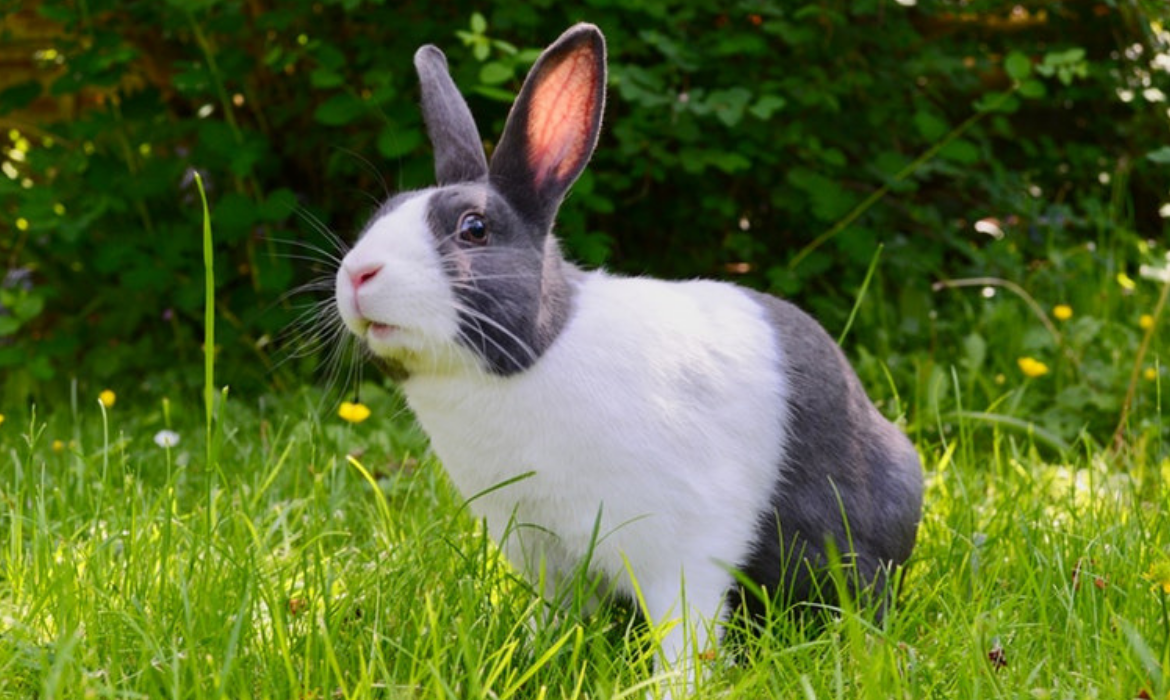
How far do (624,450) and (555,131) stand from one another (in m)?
0.53

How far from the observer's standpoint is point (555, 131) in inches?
83.0

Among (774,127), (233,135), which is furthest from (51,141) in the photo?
(774,127)

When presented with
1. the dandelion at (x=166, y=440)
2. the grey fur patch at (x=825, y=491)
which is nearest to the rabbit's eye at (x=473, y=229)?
the grey fur patch at (x=825, y=491)

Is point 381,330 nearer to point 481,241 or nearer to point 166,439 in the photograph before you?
point 481,241

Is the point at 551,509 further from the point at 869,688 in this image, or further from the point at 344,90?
the point at 344,90

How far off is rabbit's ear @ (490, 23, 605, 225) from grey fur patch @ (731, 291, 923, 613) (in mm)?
467

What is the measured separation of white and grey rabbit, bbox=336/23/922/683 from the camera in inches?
77.2

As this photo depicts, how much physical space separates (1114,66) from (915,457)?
279 cm

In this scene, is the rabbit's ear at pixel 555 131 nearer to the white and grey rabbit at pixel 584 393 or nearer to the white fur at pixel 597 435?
the white and grey rabbit at pixel 584 393

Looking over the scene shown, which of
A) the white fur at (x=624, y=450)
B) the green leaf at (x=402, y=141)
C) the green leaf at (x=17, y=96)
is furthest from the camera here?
the green leaf at (x=17, y=96)

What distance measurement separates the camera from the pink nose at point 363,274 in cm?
190

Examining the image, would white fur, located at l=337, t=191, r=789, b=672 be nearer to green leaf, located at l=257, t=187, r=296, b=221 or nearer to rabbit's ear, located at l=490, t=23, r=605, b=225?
rabbit's ear, located at l=490, t=23, r=605, b=225

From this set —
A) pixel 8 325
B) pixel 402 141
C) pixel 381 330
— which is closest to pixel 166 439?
pixel 381 330

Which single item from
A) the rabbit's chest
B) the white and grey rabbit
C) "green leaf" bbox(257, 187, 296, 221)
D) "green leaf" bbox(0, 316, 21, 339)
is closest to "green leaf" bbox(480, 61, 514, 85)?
"green leaf" bbox(257, 187, 296, 221)
